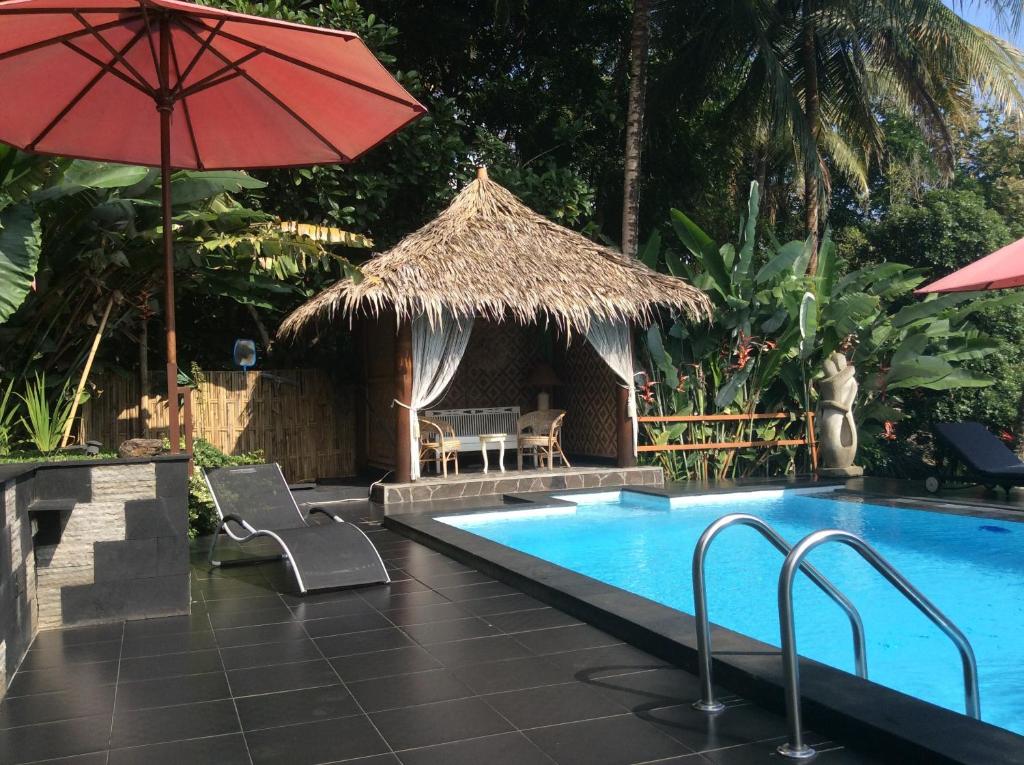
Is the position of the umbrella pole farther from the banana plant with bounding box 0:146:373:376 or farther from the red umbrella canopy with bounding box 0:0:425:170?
the banana plant with bounding box 0:146:373:376

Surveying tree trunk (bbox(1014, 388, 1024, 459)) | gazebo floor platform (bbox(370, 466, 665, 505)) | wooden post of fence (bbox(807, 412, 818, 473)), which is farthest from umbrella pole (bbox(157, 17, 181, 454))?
tree trunk (bbox(1014, 388, 1024, 459))

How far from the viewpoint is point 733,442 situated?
11281 millimetres

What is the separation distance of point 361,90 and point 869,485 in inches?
286

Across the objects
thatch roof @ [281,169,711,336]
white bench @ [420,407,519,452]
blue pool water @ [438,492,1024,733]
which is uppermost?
thatch roof @ [281,169,711,336]

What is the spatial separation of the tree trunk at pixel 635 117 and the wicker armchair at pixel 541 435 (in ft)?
9.19

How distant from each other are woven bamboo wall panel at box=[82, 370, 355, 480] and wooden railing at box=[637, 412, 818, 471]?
154 inches

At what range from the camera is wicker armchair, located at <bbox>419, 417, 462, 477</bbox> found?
10.1 meters

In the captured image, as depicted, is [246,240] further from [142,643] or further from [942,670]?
[942,670]

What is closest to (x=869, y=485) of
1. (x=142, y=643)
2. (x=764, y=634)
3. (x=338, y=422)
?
(x=764, y=634)

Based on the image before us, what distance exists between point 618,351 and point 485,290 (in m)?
2.11

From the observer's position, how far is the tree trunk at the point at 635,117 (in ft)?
40.8

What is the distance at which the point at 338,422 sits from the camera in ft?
38.4

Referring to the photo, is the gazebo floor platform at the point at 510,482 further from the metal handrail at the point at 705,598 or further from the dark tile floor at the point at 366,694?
the metal handrail at the point at 705,598

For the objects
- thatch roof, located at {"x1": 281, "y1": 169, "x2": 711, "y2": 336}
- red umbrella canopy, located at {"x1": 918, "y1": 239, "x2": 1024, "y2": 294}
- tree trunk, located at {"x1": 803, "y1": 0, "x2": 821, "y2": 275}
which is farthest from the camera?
tree trunk, located at {"x1": 803, "y1": 0, "x2": 821, "y2": 275}
